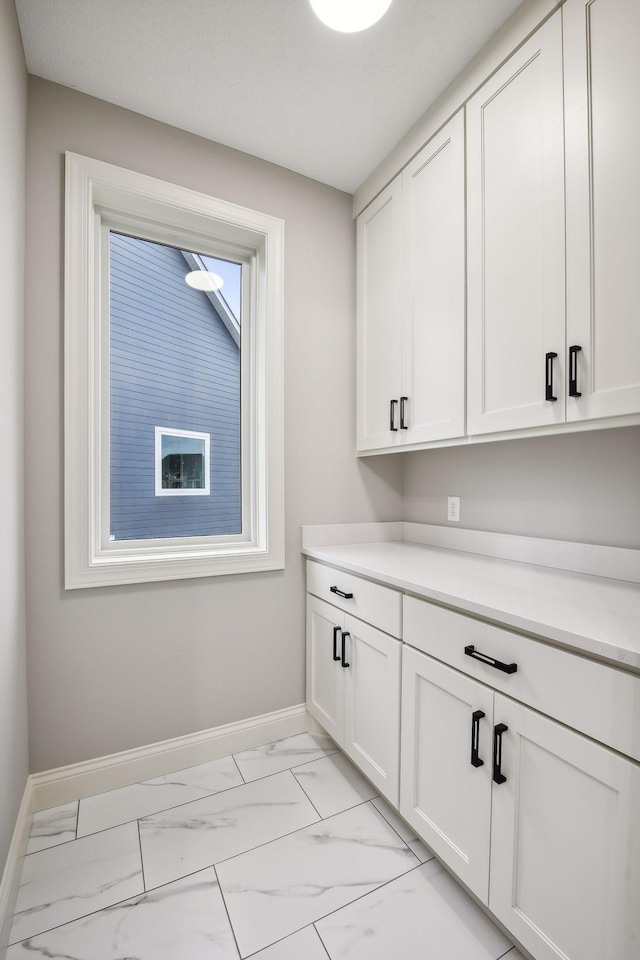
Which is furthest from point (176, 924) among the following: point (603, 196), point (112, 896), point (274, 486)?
point (603, 196)

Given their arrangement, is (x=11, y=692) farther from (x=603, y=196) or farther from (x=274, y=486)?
(x=603, y=196)

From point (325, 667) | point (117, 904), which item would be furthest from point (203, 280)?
point (117, 904)

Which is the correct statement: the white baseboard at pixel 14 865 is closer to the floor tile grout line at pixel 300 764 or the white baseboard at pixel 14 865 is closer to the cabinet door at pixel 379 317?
the floor tile grout line at pixel 300 764

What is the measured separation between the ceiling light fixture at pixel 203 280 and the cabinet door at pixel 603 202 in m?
1.45

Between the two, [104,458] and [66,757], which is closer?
[66,757]

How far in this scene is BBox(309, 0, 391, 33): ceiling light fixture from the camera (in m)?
1.28

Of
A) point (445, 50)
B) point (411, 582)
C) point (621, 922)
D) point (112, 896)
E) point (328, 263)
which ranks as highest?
point (445, 50)

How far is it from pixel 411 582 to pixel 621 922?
77 centimetres

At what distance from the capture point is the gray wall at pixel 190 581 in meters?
1.58

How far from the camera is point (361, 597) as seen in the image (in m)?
1.61

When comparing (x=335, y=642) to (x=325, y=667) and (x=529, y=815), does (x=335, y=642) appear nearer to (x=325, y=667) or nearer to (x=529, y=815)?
(x=325, y=667)

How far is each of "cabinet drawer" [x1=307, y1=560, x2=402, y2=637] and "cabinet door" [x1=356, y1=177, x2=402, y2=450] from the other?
618mm

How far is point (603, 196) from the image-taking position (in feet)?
3.65

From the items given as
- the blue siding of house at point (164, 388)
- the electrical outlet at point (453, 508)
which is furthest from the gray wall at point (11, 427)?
the electrical outlet at point (453, 508)
